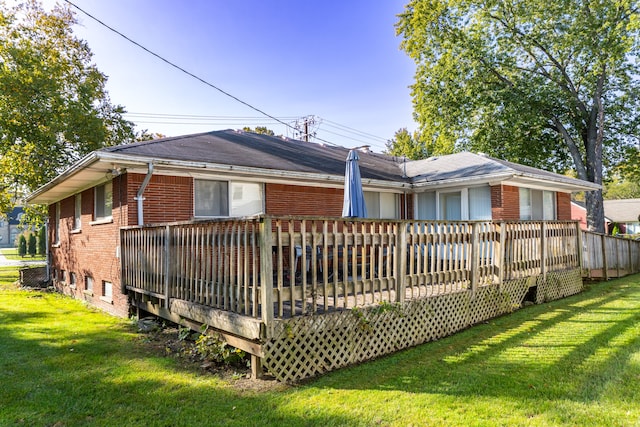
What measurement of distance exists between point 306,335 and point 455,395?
1705 millimetres

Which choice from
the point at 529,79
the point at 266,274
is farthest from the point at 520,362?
the point at 529,79

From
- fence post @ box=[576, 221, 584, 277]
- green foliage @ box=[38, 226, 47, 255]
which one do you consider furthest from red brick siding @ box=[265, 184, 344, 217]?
green foliage @ box=[38, 226, 47, 255]

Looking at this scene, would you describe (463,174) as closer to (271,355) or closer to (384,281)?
(384,281)

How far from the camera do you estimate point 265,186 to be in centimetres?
960

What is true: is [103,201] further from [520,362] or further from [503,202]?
[503,202]

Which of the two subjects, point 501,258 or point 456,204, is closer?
point 501,258

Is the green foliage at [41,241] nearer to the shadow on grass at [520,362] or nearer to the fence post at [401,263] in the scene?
the fence post at [401,263]

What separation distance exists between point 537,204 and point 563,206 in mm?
2311

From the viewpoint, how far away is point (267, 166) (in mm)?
9148

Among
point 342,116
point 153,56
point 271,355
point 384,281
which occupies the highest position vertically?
point 342,116

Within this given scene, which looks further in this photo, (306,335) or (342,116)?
(342,116)

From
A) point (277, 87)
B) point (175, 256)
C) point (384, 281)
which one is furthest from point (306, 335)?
point (277, 87)

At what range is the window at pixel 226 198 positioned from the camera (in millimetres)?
8625

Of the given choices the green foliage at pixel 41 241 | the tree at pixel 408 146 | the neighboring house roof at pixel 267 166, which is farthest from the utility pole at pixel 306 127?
the green foliage at pixel 41 241
